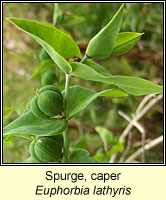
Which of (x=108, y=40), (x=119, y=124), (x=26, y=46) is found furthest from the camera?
(x=26, y=46)

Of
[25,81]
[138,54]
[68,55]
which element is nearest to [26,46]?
[25,81]

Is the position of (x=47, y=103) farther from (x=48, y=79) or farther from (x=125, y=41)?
(x=48, y=79)

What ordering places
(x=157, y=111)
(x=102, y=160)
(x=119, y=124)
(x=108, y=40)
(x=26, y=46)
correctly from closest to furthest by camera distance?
1. (x=108, y=40)
2. (x=102, y=160)
3. (x=157, y=111)
4. (x=119, y=124)
5. (x=26, y=46)

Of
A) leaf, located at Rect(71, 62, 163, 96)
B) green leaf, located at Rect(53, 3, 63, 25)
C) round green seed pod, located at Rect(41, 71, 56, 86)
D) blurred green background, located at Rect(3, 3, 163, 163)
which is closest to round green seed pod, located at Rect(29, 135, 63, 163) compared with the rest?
leaf, located at Rect(71, 62, 163, 96)

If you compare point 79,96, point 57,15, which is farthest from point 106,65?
point 79,96

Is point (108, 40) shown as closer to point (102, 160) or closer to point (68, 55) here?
point (68, 55)

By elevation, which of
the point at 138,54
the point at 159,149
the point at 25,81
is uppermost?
the point at 138,54

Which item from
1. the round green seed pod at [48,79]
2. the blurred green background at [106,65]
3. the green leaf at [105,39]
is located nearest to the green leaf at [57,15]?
the round green seed pod at [48,79]
